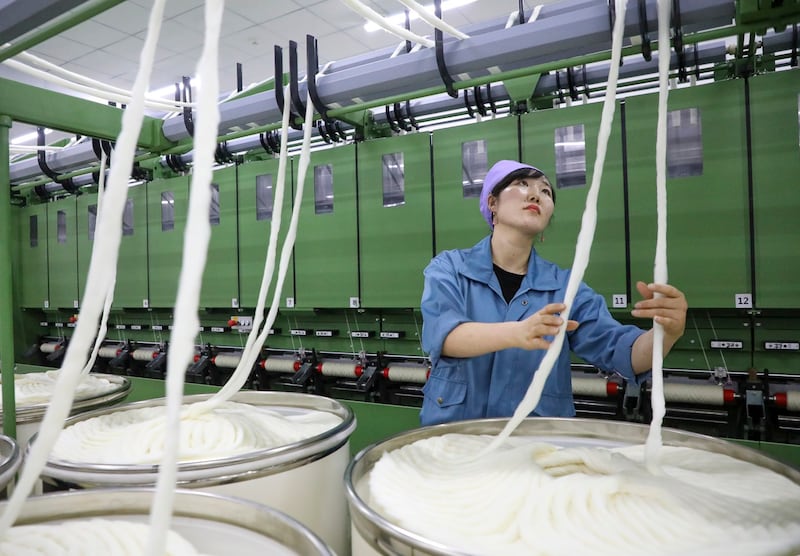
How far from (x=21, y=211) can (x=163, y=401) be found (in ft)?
14.8

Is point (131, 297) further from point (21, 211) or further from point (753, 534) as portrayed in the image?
point (753, 534)

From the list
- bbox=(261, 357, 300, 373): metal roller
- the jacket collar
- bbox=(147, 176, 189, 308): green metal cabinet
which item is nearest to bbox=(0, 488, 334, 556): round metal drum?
the jacket collar

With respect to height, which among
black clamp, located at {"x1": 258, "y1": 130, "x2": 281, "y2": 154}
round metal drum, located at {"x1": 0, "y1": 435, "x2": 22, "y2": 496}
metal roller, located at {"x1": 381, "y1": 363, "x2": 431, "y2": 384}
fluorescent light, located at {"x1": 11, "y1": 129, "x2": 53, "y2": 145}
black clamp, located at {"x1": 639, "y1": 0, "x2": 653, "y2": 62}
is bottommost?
metal roller, located at {"x1": 381, "y1": 363, "x2": 431, "y2": 384}

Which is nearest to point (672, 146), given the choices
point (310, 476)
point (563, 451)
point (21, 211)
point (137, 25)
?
point (563, 451)

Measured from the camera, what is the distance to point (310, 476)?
0.95 m

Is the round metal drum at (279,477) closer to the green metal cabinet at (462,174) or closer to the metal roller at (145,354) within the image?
the green metal cabinet at (462,174)

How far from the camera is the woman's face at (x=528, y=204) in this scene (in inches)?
58.9

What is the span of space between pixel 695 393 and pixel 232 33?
476 centimetres

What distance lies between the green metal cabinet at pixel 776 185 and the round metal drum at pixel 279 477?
1982mm

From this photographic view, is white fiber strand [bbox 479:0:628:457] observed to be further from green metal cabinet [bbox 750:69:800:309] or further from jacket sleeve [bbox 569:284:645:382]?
green metal cabinet [bbox 750:69:800:309]

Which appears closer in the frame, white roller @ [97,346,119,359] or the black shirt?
the black shirt

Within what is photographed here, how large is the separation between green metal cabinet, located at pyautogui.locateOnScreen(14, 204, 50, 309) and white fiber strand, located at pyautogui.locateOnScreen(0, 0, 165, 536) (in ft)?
16.5

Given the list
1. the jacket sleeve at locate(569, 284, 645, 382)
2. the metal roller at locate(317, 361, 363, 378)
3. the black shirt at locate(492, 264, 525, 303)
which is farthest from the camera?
the metal roller at locate(317, 361, 363, 378)

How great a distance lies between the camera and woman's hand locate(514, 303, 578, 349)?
38.6 inches
